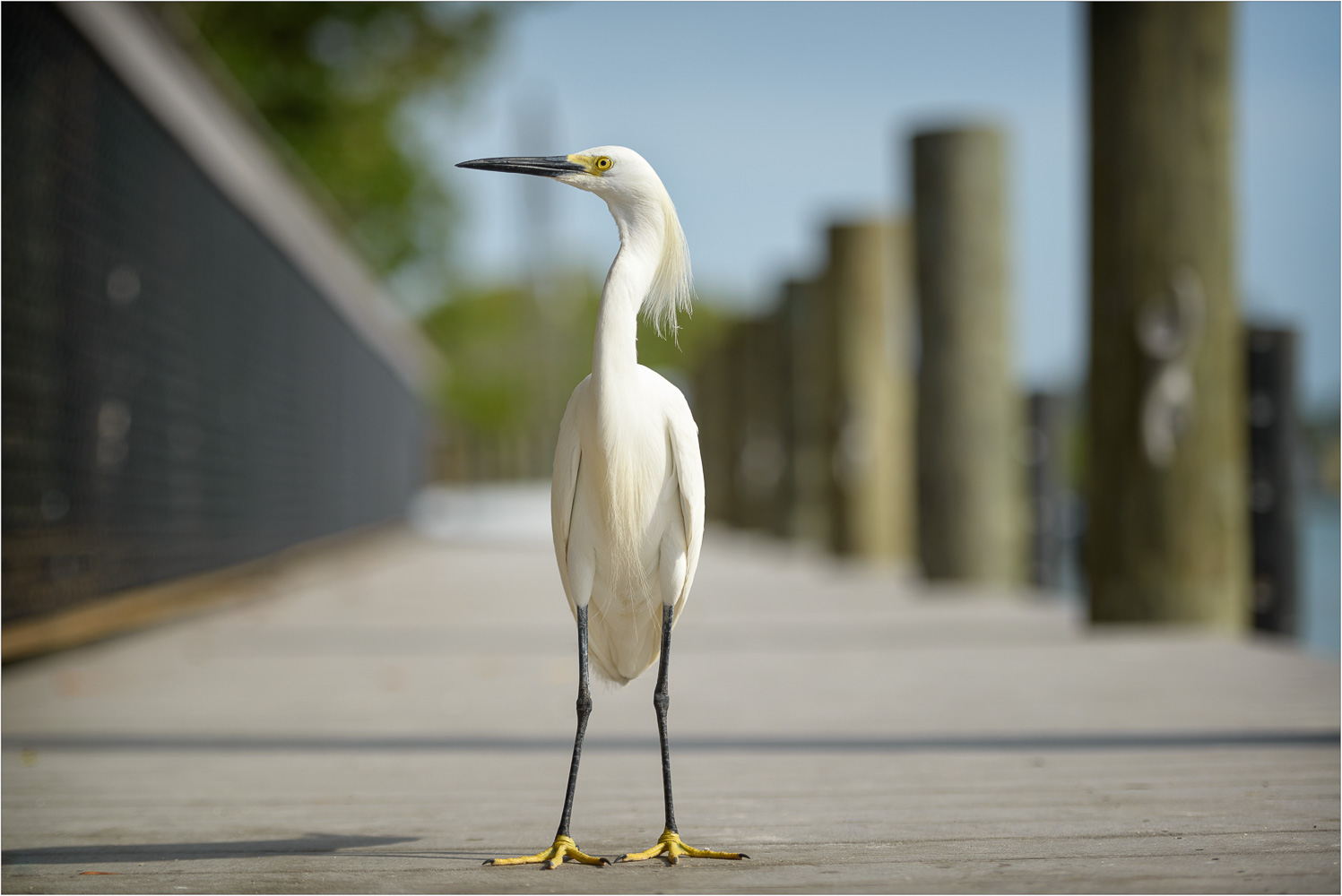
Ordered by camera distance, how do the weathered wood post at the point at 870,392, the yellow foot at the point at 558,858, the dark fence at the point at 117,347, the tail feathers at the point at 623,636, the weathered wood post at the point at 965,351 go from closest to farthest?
the yellow foot at the point at 558,858
the tail feathers at the point at 623,636
the dark fence at the point at 117,347
the weathered wood post at the point at 965,351
the weathered wood post at the point at 870,392

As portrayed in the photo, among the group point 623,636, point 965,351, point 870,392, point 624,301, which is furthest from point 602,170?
point 870,392

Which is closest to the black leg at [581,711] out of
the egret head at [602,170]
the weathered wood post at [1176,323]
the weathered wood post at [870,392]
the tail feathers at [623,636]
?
the tail feathers at [623,636]

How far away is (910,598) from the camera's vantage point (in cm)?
972

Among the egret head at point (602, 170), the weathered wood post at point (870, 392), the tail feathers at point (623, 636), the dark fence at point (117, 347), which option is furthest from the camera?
the weathered wood post at point (870, 392)

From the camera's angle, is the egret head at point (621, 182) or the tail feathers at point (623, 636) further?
the tail feathers at point (623, 636)

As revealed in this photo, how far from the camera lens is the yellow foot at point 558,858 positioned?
8.98ft

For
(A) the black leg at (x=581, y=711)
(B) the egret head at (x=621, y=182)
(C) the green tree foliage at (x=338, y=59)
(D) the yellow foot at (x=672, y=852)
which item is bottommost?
(D) the yellow foot at (x=672, y=852)

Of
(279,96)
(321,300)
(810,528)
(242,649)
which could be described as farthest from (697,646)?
(279,96)

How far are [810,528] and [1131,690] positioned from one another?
1061 centimetres

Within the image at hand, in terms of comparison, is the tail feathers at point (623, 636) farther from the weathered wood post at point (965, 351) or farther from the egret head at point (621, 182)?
the weathered wood post at point (965, 351)

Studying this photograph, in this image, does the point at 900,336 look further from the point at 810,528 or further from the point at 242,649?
the point at 242,649

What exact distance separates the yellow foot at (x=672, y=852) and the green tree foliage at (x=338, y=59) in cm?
1791

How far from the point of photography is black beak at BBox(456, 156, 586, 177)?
287 centimetres

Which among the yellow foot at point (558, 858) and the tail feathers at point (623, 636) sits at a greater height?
the tail feathers at point (623, 636)
